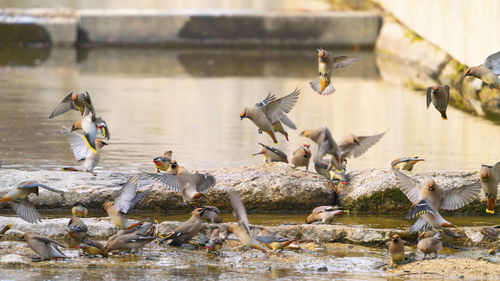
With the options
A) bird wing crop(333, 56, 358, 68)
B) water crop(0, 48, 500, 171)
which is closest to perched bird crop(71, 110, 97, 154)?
water crop(0, 48, 500, 171)

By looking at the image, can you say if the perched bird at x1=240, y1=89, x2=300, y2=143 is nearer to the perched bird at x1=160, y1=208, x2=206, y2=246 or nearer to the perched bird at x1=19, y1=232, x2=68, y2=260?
the perched bird at x1=160, y1=208, x2=206, y2=246

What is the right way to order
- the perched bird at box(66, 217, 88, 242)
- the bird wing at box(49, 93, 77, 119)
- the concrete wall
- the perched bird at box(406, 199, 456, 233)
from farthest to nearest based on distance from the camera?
the concrete wall, the bird wing at box(49, 93, 77, 119), the perched bird at box(406, 199, 456, 233), the perched bird at box(66, 217, 88, 242)

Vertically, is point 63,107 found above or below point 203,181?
above

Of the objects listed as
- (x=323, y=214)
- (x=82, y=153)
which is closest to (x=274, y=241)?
(x=323, y=214)

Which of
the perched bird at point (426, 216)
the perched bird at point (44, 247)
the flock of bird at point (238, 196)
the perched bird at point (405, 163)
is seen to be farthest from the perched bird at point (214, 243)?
the perched bird at point (405, 163)

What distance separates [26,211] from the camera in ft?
21.2

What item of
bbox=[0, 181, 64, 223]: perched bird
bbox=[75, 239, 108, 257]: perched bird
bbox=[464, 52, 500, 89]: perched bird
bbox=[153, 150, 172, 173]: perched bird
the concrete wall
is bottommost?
bbox=[75, 239, 108, 257]: perched bird

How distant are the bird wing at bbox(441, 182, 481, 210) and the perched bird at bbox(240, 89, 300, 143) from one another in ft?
4.82

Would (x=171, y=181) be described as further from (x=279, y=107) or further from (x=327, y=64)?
(x=327, y=64)

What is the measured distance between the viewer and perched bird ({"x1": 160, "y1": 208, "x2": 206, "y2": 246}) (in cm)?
636

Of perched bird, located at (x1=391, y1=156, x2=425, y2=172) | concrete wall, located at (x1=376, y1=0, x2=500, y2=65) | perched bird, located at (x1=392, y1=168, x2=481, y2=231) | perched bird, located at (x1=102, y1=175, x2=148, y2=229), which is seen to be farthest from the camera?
concrete wall, located at (x1=376, y1=0, x2=500, y2=65)

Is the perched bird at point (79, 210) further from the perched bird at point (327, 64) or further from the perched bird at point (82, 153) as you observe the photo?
the perched bird at point (327, 64)

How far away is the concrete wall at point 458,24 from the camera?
43.3ft

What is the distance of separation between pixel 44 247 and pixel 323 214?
2107 millimetres
